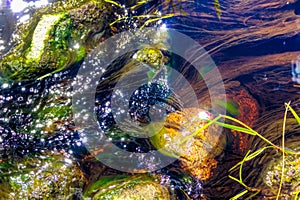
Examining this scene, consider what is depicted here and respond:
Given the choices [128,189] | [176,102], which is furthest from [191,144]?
[128,189]

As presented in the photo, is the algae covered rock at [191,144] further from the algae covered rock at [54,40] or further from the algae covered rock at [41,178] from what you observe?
the algae covered rock at [54,40]

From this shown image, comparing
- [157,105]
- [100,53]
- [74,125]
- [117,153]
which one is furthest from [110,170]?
[100,53]

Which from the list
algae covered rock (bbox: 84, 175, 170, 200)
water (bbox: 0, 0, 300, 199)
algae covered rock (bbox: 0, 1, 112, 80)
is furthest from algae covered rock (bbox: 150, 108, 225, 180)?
algae covered rock (bbox: 0, 1, 112, 80)

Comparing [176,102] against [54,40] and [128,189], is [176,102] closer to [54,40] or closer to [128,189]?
[128,189]

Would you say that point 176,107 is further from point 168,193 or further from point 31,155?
point 31,155

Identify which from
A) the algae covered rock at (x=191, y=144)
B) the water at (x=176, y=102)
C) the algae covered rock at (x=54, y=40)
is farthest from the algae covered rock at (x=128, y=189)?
the algae covered rock at (x=54, y=40)
